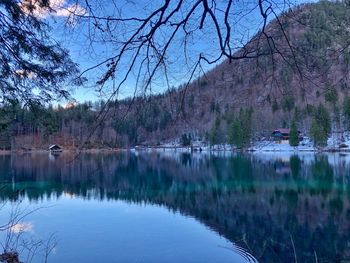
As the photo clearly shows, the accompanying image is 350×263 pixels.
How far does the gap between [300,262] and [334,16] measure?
417 inches

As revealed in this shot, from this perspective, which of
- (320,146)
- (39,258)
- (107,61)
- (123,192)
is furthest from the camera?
(320,146)

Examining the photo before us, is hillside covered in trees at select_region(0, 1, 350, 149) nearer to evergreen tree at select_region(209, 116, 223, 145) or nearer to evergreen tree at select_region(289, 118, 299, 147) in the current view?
evergreen tree at select_region(289, 118, 299, 147)

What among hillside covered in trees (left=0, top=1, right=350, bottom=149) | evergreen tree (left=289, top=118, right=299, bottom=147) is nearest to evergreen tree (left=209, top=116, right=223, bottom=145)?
evergreen tree (left=289, top=118, right=299, bottom=147)

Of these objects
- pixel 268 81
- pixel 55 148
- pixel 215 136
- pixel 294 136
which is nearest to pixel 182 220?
pixel 268 81

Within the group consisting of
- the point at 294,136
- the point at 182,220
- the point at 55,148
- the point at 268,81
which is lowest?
the point at 182,220

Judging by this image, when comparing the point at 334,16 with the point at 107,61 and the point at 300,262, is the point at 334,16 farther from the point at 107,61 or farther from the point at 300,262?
the point at 300,262

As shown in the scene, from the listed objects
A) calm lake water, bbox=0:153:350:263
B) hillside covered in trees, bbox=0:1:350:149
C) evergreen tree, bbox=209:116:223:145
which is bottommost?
calm lake water, bbox=0:153:350:263

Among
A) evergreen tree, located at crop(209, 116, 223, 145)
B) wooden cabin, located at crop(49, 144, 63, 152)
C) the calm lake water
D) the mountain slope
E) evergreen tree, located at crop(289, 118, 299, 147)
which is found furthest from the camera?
wooden cabin, located at crop(49, 144, 63, 152)

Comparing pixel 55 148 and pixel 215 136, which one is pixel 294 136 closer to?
pixel 215 136

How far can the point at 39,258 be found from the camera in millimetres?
11820

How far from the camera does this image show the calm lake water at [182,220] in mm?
12234

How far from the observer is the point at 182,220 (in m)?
17.3

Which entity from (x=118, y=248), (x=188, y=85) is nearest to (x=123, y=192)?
(x=118, y=248)

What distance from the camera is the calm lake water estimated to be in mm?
12234
